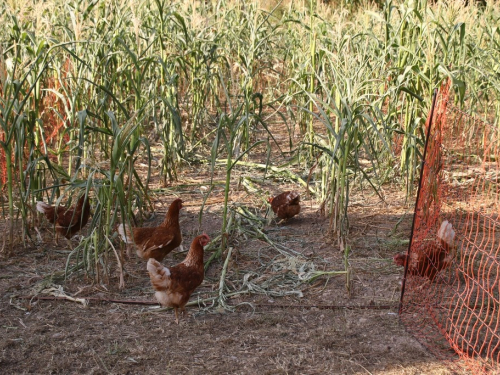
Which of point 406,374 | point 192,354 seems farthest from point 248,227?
point 406,374

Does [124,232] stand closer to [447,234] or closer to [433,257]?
[433,257]

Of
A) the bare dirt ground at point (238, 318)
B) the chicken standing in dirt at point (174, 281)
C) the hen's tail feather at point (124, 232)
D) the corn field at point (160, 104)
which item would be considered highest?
the corn field at point (160, 104)

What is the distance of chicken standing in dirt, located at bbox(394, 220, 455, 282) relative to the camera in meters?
3.66

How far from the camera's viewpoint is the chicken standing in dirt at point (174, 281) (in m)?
3.22

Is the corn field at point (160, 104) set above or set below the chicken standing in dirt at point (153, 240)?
above

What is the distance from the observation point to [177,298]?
10.7ft

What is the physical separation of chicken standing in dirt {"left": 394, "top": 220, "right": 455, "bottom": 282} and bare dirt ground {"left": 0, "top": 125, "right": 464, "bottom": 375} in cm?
21

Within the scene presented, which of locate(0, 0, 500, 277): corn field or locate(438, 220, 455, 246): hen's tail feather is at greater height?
locate(0, 0, 500, 277): corn field

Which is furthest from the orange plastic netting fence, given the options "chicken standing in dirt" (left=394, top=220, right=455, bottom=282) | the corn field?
the corn field

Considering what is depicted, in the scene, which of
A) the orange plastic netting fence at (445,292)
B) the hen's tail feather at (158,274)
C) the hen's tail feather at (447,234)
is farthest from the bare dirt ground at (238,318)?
the hen's tail feather at (447,234)

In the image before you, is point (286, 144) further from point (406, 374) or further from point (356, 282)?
point (406, 374)

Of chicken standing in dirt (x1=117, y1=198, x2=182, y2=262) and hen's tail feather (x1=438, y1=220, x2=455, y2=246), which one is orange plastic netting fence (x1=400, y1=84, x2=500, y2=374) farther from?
chicken standing in dirt (x1=117, y1=198, x2=182, y2=262)

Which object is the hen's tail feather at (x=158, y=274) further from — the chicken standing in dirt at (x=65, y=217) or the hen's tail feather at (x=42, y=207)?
the hen's tail feather at (x=42, y=207)

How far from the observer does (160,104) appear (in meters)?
5.69
